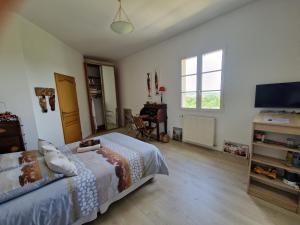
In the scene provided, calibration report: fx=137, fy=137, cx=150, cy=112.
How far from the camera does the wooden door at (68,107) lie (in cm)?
347

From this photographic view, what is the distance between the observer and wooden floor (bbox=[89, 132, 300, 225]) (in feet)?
4.78

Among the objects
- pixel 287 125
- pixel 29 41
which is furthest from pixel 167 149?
pixel 29 41

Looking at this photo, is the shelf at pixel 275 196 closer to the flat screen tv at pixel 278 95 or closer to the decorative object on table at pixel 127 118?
the flat screen tv at pixel 278 95

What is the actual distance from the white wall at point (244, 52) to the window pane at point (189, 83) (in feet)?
0.43

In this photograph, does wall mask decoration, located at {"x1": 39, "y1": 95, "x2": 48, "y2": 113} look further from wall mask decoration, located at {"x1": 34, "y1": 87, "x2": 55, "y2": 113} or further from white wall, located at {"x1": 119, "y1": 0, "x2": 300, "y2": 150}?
white wall, located at {"x1": 119, "y1": 0, "x2": 300, "y2": 150}

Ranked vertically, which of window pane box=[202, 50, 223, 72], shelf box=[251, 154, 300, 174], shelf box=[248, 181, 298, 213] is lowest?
shelf box=[248, 181, 298, 213]

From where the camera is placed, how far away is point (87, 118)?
15.1 feet

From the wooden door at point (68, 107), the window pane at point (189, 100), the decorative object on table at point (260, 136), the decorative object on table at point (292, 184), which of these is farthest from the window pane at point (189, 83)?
the wooden door at point (68, 107)

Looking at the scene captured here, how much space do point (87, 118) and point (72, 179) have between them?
359 cm

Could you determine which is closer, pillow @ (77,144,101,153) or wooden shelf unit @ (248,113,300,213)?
wooden shelf unit @ (248,113,300,213)

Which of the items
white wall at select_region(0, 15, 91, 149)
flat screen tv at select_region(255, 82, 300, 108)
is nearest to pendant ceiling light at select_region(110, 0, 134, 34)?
white wall at select_region(0, 15, 91, 149)

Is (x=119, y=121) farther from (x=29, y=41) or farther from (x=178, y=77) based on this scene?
(x=29, y=41)

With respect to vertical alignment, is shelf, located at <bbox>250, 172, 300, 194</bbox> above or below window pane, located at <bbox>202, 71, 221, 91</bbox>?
below

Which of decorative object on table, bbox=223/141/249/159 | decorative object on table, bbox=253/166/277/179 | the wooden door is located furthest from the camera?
the wooden door
